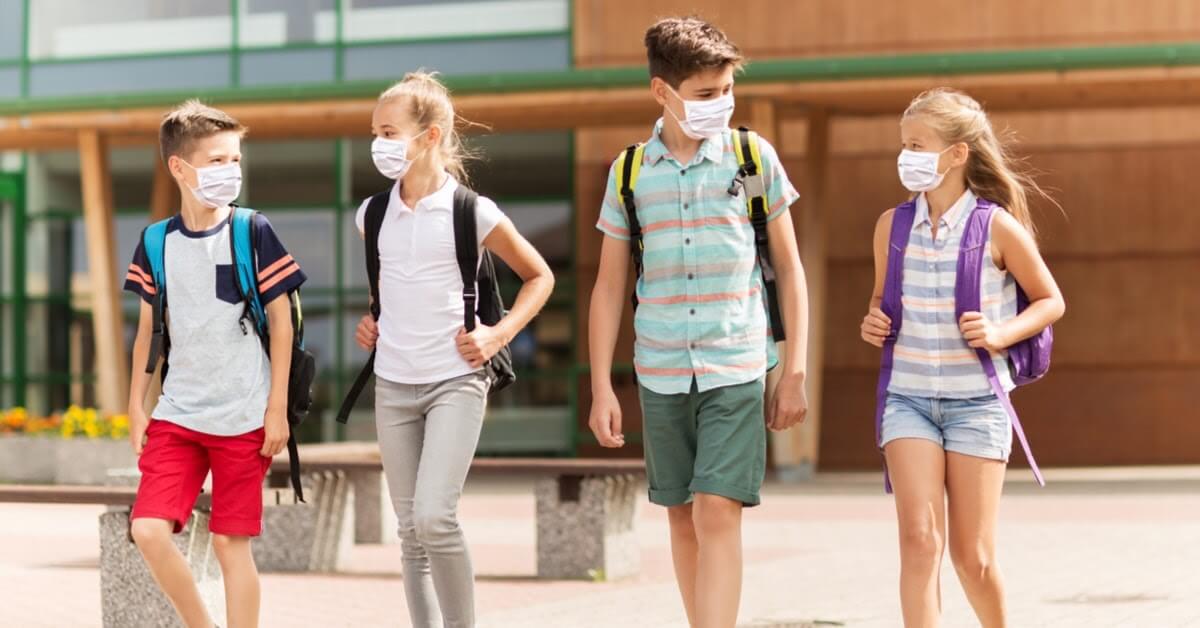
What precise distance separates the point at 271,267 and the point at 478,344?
74cm

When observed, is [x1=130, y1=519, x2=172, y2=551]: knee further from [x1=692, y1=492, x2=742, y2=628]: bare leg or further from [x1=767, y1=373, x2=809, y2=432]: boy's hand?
[x1=767, y1=373, x2=809, y2=432]: boy's hand

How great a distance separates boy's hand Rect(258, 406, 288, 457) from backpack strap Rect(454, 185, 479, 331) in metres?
0.65

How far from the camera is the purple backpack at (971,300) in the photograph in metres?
→ 5.57

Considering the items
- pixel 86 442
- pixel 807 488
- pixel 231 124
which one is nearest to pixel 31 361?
pixel 86 442

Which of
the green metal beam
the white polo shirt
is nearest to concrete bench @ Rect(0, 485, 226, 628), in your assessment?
the white polo shirt

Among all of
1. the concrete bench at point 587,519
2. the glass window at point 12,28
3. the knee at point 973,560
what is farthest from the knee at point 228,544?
the glass window at point 12,28

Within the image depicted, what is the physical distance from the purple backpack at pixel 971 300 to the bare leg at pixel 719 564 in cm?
53

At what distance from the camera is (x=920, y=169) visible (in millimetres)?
5699

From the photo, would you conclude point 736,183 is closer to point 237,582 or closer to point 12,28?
point 237,582

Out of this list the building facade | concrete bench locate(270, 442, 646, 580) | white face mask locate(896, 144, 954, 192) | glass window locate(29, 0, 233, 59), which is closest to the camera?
white face mask locate(896, 144, 954, 192)

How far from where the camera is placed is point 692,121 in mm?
5457

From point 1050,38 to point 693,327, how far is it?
17.9 m

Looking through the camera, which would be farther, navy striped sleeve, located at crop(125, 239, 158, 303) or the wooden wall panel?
the wooden wall panel

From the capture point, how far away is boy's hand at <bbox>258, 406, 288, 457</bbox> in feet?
19.2
